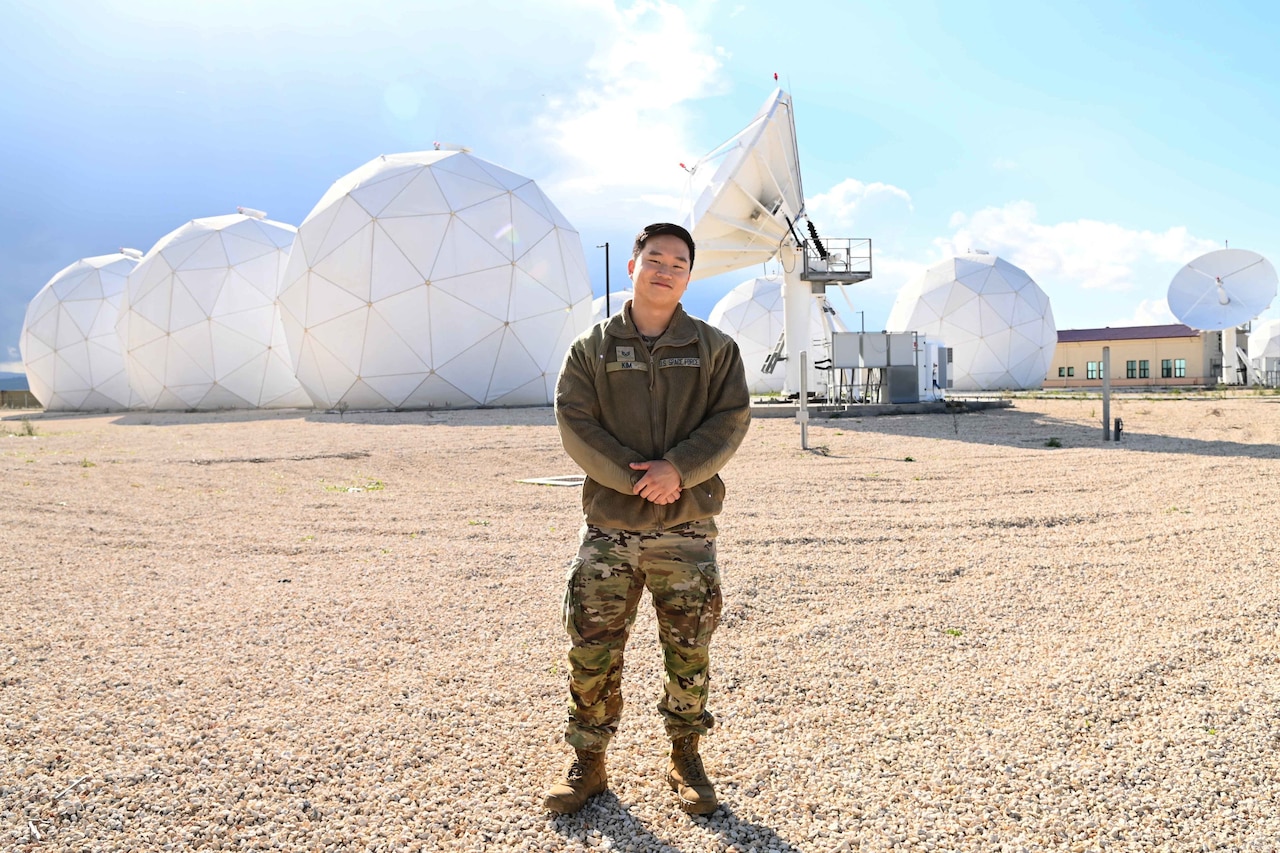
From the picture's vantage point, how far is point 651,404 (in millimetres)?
2951

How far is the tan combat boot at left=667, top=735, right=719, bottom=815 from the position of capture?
2900 millimetres

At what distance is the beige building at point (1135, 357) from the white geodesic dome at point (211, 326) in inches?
1689

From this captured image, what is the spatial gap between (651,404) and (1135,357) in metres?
61.1

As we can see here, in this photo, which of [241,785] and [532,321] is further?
[532,321]

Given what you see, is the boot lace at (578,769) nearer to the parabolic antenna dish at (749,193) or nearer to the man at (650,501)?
the man at (650,501)

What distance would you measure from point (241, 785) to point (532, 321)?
23.8m

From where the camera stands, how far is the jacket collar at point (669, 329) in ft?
9.65

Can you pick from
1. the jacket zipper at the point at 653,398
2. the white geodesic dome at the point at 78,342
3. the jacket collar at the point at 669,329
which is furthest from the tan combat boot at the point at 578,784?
the white geodesic dome at the point at 78,342

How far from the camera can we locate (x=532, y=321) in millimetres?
26344

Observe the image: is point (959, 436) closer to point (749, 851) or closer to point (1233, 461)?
point (1233, 461)

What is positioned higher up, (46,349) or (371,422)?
(46,349)

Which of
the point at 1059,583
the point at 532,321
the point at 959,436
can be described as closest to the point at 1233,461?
the point at 959,436

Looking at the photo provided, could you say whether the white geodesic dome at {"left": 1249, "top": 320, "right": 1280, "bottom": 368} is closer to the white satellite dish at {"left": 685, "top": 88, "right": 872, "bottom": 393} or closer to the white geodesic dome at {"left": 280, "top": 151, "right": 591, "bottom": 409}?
the white satellite dish at {"left": 685, "top": 88, "right": 872, "bottom": 393}

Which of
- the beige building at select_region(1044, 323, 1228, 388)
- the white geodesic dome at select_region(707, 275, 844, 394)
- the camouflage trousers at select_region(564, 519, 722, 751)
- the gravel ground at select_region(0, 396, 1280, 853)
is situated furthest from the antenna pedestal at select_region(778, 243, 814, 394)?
the beige building at select_region(1044, 323, 1228, 388)
